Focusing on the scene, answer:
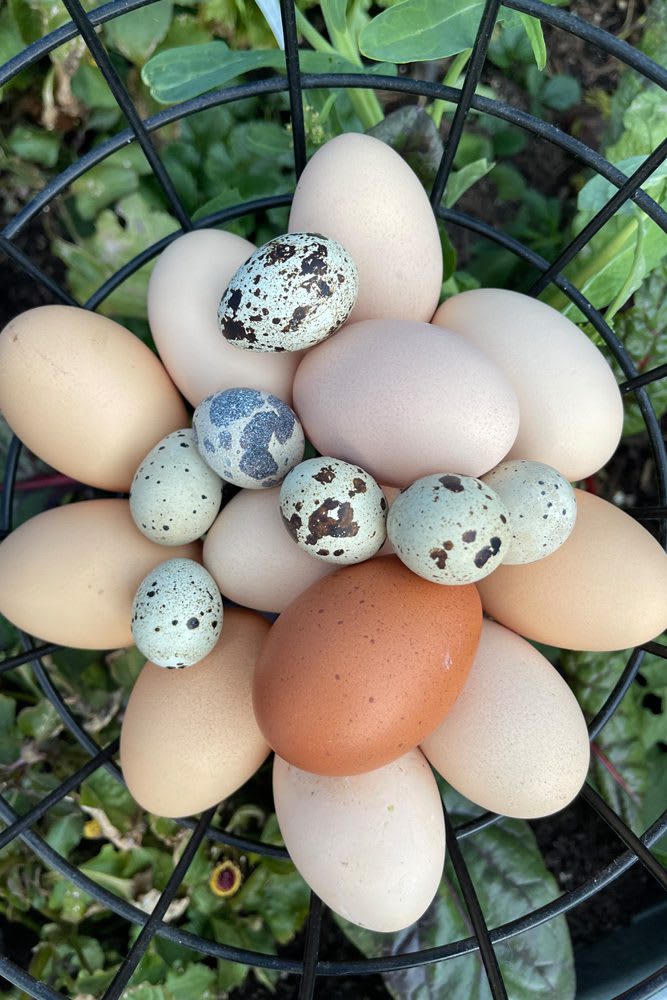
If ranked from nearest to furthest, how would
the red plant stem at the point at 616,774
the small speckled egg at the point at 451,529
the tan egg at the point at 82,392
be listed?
1. the small speckled egg at the point at 451,529
2. the tan egg at the point at 82,392
3. the red plant stem at the point at 616,774

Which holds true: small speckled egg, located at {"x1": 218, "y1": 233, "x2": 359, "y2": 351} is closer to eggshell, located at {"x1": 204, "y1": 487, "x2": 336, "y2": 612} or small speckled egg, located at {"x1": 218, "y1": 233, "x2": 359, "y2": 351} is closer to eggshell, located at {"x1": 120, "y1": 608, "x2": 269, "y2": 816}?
eggshell, located at {"x1": 204, "y1": 487, "x2": 336, "y2": 612}

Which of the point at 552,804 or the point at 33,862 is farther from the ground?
the point at 552,804

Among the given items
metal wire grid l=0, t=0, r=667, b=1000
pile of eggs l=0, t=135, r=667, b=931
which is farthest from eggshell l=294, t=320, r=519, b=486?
metal wire grid l=0, t=0, r=667, b=1000

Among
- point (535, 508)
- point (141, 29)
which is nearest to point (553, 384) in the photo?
point (535, 508)

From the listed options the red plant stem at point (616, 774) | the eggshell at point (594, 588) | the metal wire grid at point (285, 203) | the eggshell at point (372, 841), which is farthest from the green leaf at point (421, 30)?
the red plant stem at point (616, 774)

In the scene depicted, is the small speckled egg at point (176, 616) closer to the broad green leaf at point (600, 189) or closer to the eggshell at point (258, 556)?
the eggshell at point (258, 556)

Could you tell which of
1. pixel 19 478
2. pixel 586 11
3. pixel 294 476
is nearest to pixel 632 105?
pixel 586 11

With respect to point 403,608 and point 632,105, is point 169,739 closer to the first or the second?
point 403,608
